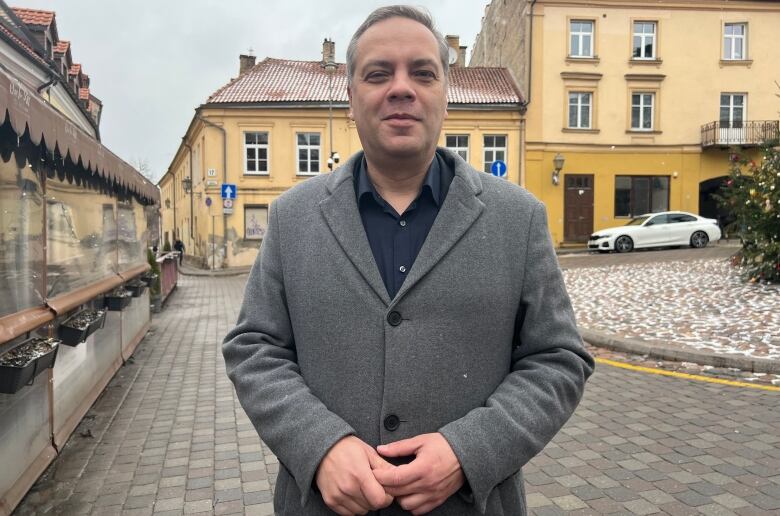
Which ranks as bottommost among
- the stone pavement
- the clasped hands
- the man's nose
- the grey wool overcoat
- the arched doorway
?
the stone pavement

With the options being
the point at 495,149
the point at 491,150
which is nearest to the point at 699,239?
the point at 495,149

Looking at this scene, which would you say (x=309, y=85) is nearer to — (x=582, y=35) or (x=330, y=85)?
(x=330, y=85)

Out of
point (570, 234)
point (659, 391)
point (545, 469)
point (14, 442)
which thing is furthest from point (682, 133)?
point (14, 442)

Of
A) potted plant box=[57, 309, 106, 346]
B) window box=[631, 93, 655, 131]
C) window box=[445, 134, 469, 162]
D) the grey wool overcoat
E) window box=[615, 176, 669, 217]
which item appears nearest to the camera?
the grey wool overcoat

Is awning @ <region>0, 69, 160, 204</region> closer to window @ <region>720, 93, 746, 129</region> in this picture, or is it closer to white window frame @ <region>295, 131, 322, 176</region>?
white window frame @ <region>295, 131, 322, 176</region>

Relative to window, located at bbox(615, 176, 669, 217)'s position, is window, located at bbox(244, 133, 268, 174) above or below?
above

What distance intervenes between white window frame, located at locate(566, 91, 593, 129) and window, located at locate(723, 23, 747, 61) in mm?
6741

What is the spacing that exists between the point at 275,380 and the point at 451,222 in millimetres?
645

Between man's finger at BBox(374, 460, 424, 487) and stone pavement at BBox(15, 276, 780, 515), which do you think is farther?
stone pavement at BBox(15, 276, 780, 515)

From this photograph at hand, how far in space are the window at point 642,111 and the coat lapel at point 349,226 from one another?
29.4 metres

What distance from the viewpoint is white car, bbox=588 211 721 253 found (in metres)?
23.1

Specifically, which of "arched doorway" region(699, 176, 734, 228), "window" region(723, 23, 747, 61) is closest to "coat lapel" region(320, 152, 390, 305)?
"arched doorway" region(699, 176, 734, 228)

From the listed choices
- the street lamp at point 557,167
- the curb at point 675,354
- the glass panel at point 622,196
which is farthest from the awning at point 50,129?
the glass panel at point 622,196

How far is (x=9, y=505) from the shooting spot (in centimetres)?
348
